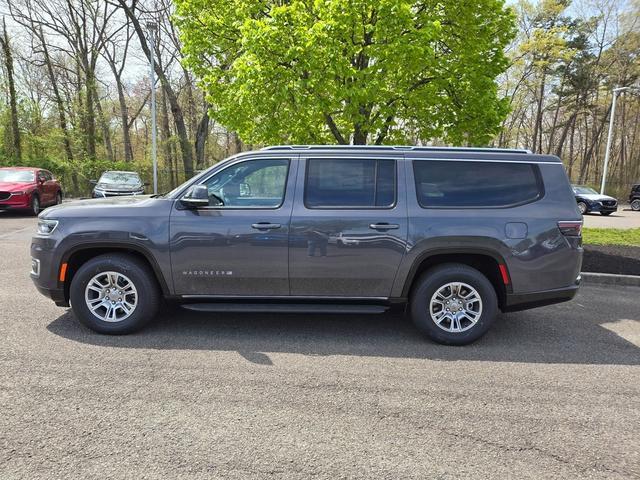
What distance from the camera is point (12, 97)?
2555 cm

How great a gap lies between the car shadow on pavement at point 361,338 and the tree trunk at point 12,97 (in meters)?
26.5

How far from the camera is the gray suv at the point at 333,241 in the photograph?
4379 mm

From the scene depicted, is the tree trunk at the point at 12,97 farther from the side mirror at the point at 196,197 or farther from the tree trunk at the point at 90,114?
the side mirror at the point at 196,197

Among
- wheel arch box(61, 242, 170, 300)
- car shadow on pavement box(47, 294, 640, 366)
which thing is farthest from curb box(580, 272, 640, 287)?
wheel arch box(61, 242, 170, 300)

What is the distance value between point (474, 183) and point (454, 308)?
1318 mm

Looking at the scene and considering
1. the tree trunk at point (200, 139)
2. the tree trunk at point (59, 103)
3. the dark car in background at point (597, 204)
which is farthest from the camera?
the tree trunk at point (59, 103)

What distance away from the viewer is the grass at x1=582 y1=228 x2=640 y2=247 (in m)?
9.84

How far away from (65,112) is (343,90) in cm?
2838

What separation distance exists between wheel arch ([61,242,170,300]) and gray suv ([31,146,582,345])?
1 centimetres

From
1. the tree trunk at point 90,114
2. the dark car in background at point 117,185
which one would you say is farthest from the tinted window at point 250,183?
the tree trunk at point 90,114

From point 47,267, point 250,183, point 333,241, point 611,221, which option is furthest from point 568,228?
point 611,221

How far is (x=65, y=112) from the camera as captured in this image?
2912cm

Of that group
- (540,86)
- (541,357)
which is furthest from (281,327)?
(540,86)

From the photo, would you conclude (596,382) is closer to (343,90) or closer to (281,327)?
(281,327)
